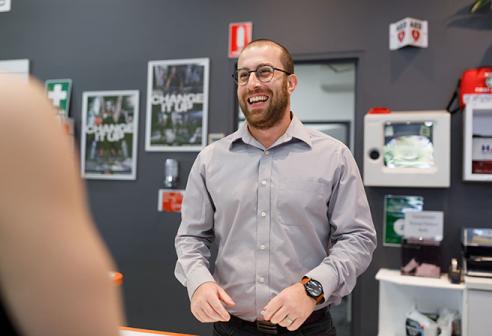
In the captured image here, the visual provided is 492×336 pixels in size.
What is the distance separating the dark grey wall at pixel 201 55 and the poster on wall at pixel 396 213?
5cm

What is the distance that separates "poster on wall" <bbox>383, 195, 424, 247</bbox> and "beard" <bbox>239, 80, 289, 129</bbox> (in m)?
1.56

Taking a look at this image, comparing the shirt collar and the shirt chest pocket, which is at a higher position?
the shirt collar

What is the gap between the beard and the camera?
68.2 inches

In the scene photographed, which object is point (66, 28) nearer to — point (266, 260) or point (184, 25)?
point (184, 25)

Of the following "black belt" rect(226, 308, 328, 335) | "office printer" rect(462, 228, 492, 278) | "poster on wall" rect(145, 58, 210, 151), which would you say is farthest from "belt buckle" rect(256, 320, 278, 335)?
"poster on wall" rect(145, 58, 210, 151)

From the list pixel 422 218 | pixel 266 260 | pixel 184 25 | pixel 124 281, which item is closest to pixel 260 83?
pixel 266 260

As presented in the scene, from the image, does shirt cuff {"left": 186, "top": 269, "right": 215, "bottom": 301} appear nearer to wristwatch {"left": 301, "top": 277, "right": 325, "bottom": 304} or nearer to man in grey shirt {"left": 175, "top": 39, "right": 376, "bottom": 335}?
man in grey shirt {"left": 175, "top": 39, "right": 376, "bottom": 335}

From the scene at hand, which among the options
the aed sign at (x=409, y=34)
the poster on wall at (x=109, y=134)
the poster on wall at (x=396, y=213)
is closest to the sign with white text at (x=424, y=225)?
the poster on wall at (x=396, y=213)

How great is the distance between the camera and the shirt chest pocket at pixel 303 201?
1653 millimetres

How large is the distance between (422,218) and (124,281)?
2307mm

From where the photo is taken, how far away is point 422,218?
2865mm

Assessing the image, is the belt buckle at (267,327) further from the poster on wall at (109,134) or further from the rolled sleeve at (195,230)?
the poster on wall at (109,134)

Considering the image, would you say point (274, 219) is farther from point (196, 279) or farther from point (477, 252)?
point (477, 252)

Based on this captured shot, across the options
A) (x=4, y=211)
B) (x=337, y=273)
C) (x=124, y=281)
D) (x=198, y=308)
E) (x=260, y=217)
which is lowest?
(x=124, y=281)
